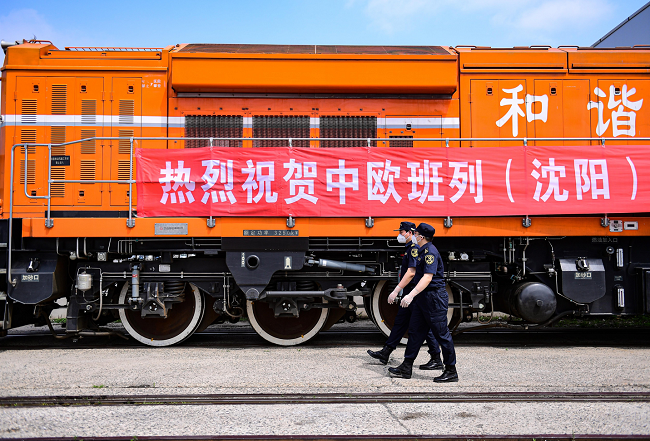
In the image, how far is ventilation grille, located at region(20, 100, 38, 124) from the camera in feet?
23.2

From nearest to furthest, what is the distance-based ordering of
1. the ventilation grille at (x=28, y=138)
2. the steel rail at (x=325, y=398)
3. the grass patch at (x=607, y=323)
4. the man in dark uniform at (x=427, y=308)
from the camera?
the steel rail at (x=325, y=398) → the man in dark uniform at (x=427, y=308) → the ventilation grille at (x=28, y=138) → the grass patch at (x=607, y=323)

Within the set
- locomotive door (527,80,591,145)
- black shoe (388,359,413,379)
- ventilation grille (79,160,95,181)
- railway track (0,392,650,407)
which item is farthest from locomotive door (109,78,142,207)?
locomotive door (527,80,591,145)

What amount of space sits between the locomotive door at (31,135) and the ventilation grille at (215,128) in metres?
2.16

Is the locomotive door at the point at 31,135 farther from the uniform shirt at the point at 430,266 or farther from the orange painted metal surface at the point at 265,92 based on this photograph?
the uniform shirt at the point at 430,266

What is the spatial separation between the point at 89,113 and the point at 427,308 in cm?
577

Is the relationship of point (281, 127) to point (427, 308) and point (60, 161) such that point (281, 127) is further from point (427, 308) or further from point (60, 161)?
point (427, 308)

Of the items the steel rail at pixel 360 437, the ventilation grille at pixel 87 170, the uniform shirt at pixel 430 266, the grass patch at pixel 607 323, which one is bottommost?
the grass patch at pixel 607 323

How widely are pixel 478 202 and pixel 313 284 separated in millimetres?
2577

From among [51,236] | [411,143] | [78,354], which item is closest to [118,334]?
[78,354]

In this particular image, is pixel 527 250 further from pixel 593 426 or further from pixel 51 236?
pixel 51 236

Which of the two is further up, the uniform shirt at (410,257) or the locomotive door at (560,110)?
the locomotive door at (560,110)

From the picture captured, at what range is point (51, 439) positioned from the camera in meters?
3.43

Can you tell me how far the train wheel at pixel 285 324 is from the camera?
22.1 ft

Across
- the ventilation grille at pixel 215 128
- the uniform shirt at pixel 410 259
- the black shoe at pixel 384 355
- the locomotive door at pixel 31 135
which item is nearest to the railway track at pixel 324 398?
the black shoe at pixel 384 355
